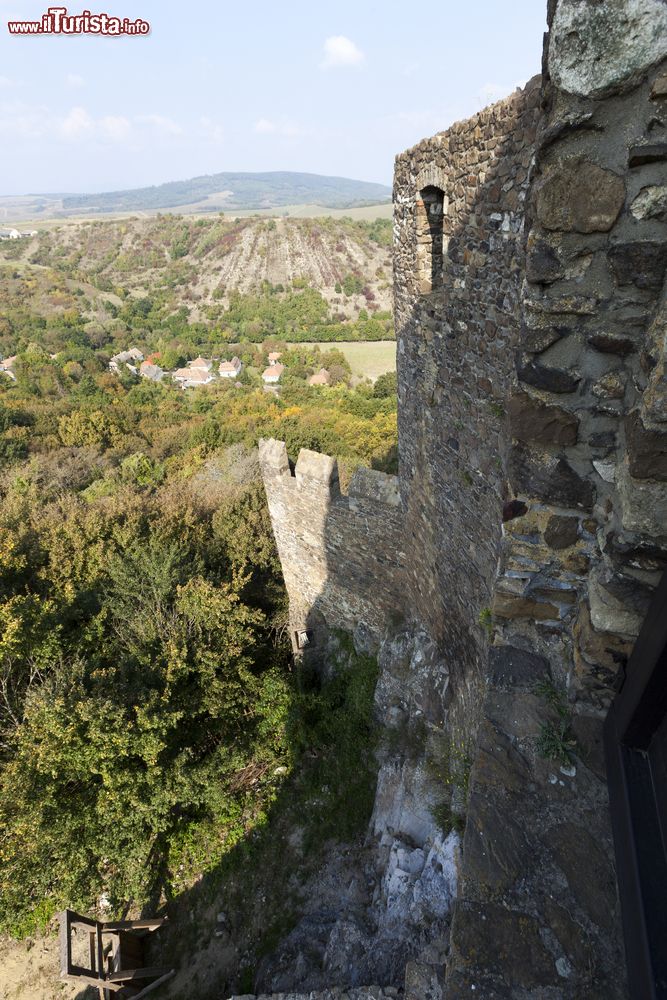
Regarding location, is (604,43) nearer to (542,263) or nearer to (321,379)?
(542,263)


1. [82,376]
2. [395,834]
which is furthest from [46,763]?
[82,376]

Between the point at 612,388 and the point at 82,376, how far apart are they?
4060 cm

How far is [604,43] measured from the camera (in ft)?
4.86

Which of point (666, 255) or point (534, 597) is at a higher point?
point (666, 255)

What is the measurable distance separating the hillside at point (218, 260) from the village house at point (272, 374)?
65.5 ft

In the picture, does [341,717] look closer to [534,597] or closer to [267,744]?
[267,744]

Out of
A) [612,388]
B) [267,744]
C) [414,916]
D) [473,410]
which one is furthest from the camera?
[267,744]

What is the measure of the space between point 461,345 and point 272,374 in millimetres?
40141

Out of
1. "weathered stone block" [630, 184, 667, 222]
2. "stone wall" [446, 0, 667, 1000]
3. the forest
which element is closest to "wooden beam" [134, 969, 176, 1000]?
the forest

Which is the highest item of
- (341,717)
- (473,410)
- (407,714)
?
(473,410)

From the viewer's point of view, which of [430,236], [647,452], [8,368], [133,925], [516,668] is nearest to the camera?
[647,452]

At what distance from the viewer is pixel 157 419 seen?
89.7 feet

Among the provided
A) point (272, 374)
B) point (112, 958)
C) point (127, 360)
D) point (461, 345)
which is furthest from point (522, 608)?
point (127, 360)

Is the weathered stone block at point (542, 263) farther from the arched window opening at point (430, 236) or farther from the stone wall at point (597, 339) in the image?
the arched window opening at point (430, 236)
